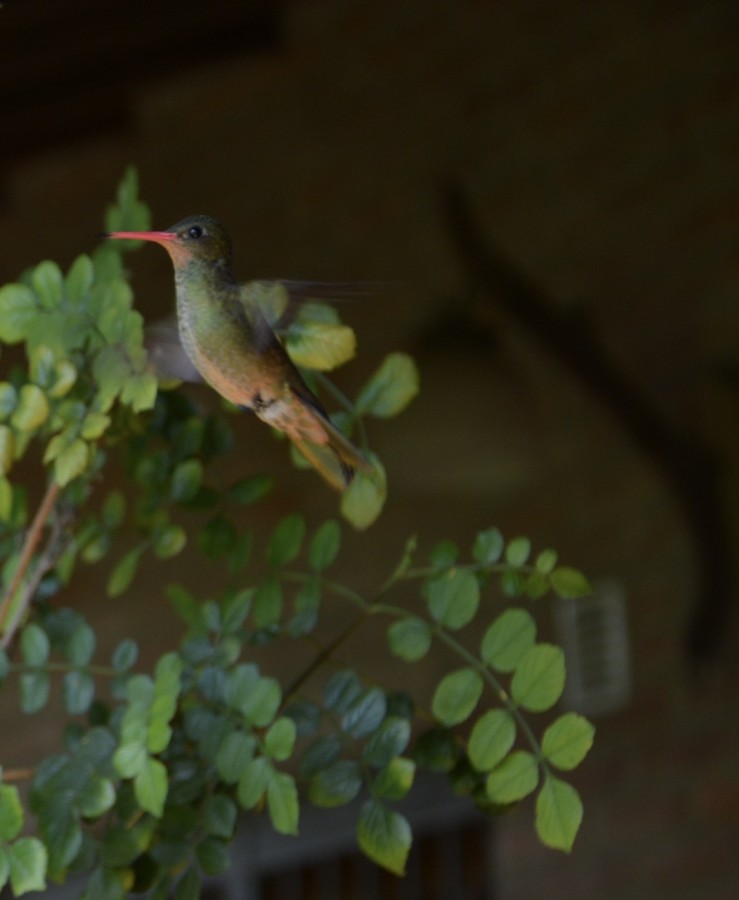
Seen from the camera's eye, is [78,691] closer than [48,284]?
No

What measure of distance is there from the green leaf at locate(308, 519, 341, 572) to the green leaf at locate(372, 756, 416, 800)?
179 mm

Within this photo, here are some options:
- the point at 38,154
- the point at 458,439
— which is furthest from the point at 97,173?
the point at 458,439

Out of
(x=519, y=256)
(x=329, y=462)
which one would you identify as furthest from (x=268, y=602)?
(x=519, y=256)

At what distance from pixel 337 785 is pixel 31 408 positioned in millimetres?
307

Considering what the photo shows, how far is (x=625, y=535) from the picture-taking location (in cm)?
325

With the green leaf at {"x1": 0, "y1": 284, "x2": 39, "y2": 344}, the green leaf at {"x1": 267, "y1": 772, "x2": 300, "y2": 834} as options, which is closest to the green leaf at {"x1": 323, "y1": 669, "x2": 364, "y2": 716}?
the green leaf at {"x1": 267, "y1": 772, "x2": 300, "y2": 834}

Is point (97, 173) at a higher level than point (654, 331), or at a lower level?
higher

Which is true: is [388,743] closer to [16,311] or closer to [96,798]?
[96,798]

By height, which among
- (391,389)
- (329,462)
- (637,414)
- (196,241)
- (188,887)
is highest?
(196,241)

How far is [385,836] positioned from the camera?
0.85 metres

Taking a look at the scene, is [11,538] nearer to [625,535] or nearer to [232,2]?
[232,2]

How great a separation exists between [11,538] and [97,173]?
149cm

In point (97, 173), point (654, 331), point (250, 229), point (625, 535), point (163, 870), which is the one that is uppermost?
point (163, 870)

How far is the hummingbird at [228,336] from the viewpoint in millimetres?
604
